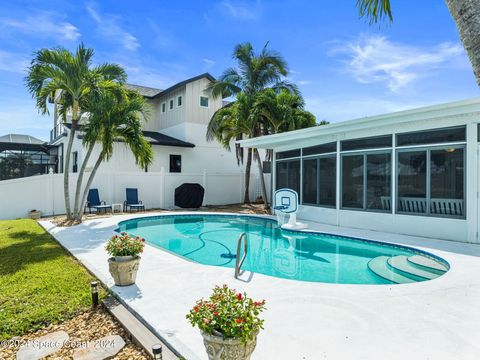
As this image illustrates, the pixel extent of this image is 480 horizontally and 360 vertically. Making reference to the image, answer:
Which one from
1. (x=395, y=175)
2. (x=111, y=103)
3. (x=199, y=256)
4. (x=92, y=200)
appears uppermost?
(x=111, y=103)

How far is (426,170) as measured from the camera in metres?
9.22

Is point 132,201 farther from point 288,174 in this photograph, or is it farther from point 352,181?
point 352,181

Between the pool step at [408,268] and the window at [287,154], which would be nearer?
the pool step at [408,268]

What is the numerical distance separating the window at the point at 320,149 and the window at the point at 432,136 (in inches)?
101

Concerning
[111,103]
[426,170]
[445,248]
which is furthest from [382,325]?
[111,103]

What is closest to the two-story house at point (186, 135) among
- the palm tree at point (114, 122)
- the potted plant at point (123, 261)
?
the palm tree at point (114, 122)

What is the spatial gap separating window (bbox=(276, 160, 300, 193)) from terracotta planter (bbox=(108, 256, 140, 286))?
9906 millimetres

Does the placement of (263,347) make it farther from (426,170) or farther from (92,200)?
(92,200)

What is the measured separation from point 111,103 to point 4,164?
55.2 feet

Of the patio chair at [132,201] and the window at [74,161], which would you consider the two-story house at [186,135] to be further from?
the patio chair at [132,201]

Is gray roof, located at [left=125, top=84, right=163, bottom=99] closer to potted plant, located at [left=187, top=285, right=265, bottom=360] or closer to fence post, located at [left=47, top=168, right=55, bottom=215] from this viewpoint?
fence post, located at [left=47, top=168, right=55, bottom=215]

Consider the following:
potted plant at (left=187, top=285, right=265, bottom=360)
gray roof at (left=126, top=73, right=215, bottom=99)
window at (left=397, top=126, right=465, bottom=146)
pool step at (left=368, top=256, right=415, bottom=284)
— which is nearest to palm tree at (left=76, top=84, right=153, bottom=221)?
gray roof at (left=126, top=73, right=215, bottom=99)

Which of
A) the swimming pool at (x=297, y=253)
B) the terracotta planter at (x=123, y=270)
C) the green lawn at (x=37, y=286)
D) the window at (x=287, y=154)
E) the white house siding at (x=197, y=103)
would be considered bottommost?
the swimming pool at (x=297, y=253)

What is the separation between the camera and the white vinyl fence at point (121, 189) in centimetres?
1395
